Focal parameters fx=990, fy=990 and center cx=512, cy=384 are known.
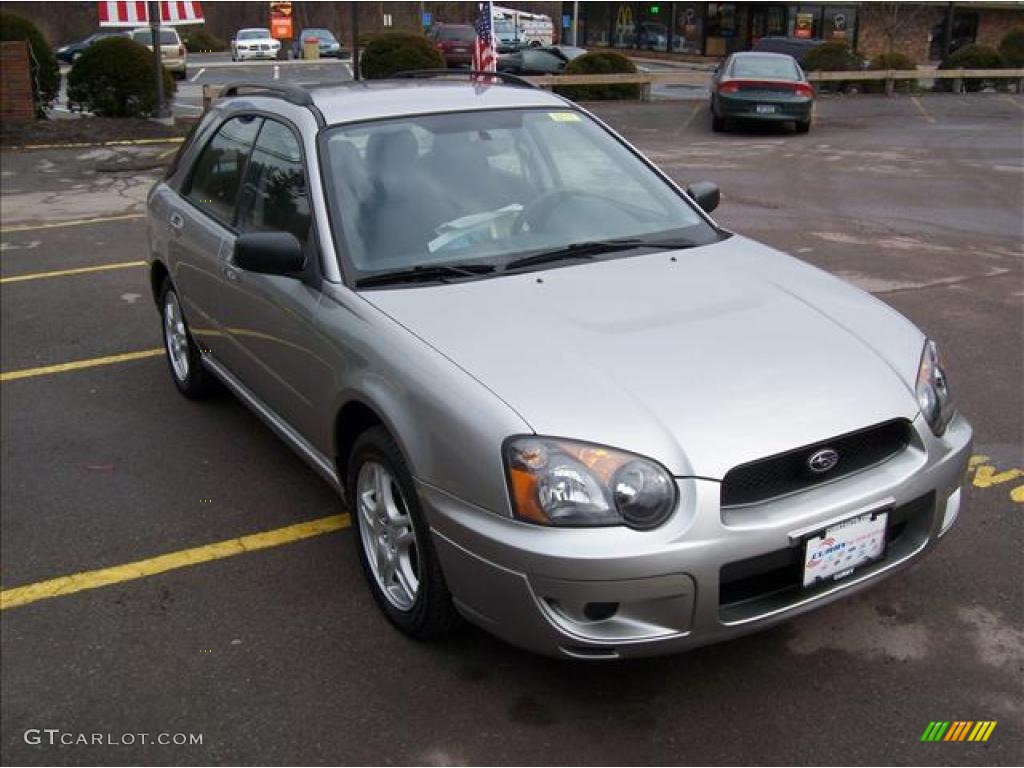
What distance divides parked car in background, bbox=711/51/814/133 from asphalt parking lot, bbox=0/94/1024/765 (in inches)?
483

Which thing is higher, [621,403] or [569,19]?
[569,19]

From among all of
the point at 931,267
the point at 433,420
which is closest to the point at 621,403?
the point at 433,420

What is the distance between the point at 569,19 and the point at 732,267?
178 ft

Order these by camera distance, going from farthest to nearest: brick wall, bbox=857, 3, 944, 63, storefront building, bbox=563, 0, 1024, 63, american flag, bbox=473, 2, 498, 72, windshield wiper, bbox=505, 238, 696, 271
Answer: storefront building, bbox=563, 0, 1024, 63, brick wall, bbox=857, 3, 944, 63, american flag, bbox=473, 2, 498, 72, windshield wiper, bbox=505, 238, 696, 271

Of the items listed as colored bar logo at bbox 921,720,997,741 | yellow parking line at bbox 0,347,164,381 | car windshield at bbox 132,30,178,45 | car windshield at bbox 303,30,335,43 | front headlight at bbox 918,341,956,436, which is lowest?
colored bar logo at bbox 921,720,997,741

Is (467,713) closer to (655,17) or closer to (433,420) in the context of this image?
(433,420)

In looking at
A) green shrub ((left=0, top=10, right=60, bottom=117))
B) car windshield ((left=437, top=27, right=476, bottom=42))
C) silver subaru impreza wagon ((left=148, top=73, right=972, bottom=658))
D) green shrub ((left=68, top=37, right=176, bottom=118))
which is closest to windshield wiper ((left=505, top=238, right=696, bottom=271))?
silver subaru impreza wagon ((left=148, top=73, right=972, bottom=658))

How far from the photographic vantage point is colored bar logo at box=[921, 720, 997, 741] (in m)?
2.72

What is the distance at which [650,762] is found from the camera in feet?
8.77

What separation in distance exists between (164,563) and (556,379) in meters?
1.91

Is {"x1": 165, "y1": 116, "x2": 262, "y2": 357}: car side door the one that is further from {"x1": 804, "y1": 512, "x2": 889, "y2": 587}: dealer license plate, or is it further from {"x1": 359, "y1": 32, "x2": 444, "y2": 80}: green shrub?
{"x1": 359, "y1": 32, "x2": 444, "y2": 80}: green shrub

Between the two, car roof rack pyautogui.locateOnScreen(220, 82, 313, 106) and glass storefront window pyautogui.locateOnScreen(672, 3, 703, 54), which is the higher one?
glass storefront window pyautogui.locateOnScreen(672, 3, 703, 54)

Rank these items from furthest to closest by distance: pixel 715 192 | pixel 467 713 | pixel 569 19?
pixel 569 19 < pixel 715 192 < pixel 467 713

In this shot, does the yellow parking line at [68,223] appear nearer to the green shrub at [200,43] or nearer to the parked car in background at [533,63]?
the parked car in background at [533,63]
